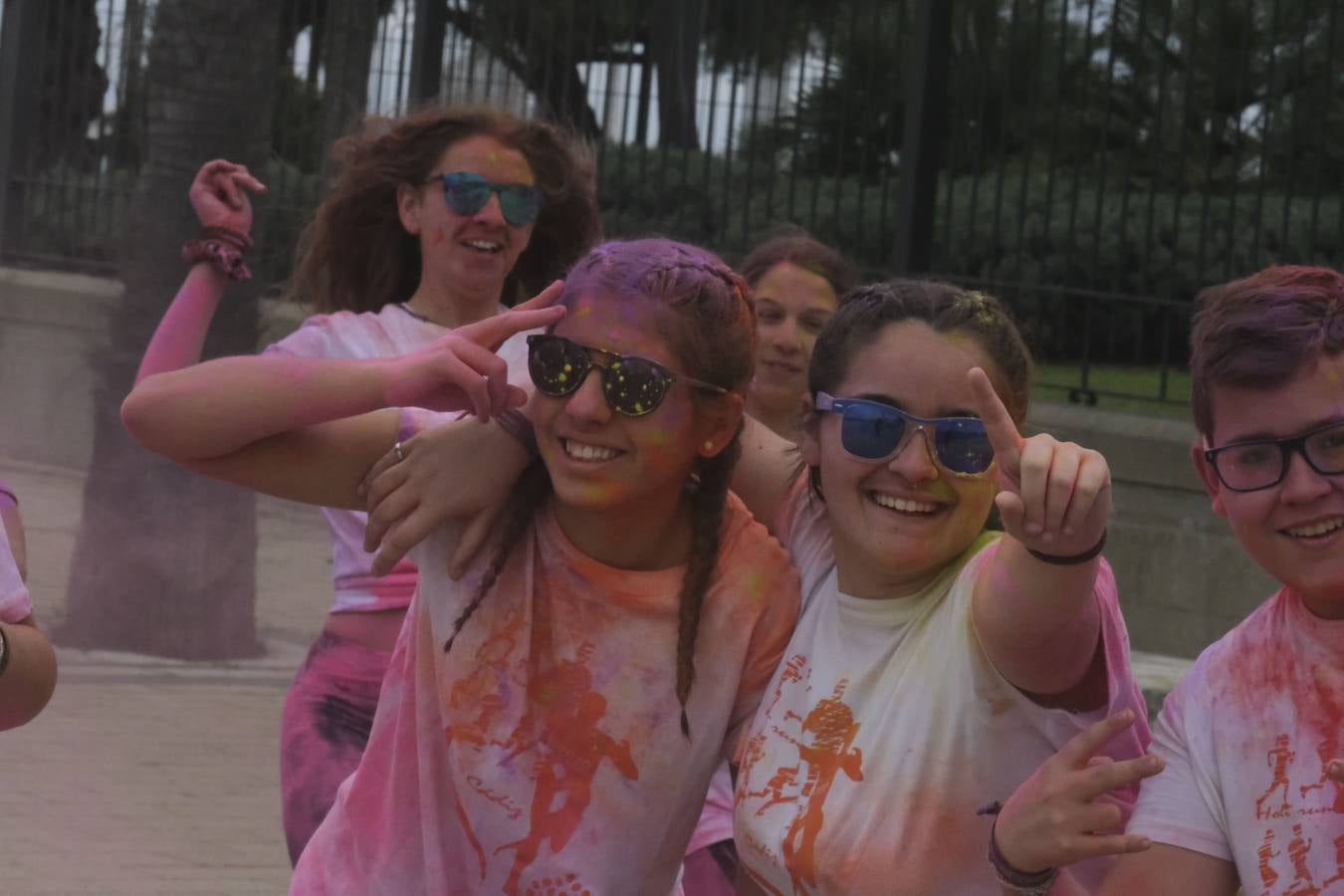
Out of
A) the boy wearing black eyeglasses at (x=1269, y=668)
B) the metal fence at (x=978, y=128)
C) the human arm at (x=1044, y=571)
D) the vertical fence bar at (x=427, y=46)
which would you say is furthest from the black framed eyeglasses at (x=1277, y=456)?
the vertical fence bar at (x=427, y=46)

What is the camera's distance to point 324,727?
382cm

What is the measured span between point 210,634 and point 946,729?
5.98m

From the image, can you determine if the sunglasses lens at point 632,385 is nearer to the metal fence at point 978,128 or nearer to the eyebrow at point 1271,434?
the eyebrow at point 1271,434

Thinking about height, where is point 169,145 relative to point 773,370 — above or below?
above

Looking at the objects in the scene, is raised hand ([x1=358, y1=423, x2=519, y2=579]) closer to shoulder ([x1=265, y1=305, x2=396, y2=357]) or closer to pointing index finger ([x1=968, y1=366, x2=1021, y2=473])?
pointing index finger ([x1=968, y1=366, x2=1021, y2=473])

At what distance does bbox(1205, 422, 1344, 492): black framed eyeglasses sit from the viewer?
256cm

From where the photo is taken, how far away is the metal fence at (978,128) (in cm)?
770

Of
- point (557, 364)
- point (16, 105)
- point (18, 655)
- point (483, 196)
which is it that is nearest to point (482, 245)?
point (483, 196)

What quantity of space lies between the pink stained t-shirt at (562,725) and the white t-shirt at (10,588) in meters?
0.59

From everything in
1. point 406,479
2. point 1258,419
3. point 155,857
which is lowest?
point 155,857

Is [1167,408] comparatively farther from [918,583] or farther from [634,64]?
[918,583]

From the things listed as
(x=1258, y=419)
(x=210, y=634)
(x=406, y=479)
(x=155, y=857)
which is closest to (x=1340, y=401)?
(x=1258, y=419)

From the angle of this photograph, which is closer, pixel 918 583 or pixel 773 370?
pixel 918 583

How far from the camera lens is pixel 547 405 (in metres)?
2.98
